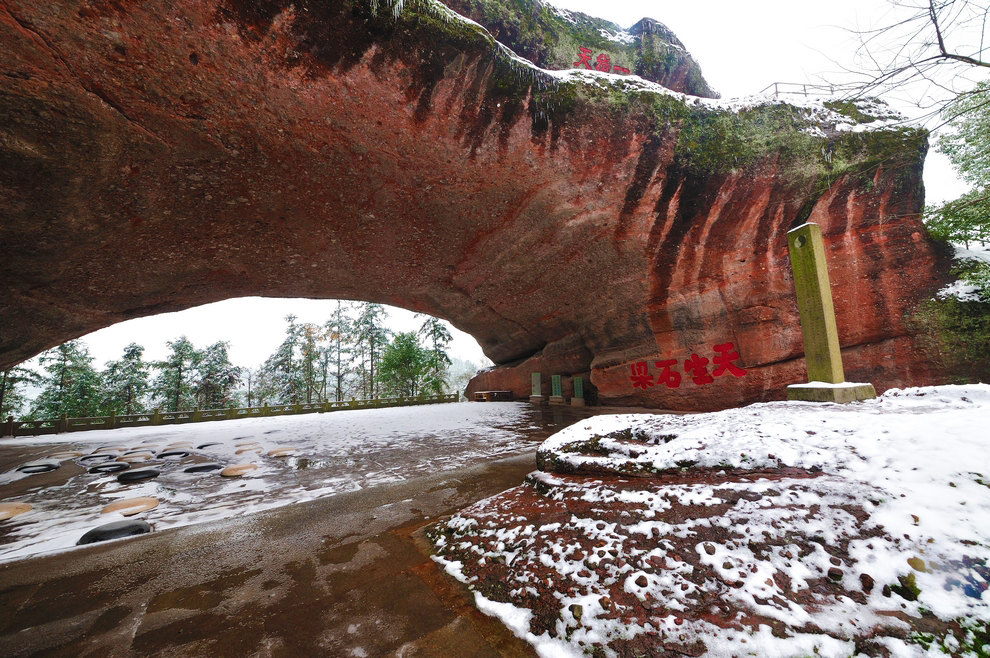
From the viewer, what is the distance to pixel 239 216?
775 centimetres

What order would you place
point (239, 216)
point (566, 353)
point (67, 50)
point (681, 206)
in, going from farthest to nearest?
1. point (566, 353)
2. point (681, 206)
3. point (239, 216)
4. point (67, 50)

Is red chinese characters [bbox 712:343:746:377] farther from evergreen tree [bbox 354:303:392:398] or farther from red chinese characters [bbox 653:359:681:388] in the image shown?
evergreen tree [bbox 354:303:392:398]

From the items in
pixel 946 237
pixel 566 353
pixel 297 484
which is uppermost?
pixel 946 237

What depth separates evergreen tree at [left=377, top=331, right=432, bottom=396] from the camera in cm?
2653

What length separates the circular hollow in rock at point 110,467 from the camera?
6.78 metres

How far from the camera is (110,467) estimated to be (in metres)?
6.92

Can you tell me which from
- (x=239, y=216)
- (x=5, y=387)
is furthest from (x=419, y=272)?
→ (x=5, y=387)

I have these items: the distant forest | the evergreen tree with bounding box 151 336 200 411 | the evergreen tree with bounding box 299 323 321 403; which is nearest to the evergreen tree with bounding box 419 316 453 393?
the distant forest

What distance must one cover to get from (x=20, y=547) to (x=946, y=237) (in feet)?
58.0

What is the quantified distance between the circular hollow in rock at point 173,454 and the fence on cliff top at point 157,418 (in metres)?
9.39

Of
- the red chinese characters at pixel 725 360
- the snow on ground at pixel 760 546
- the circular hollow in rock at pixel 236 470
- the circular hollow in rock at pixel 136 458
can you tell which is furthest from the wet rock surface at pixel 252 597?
the red chinese characters at pixel 725 360

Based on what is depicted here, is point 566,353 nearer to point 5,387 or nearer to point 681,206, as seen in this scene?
point 681,206

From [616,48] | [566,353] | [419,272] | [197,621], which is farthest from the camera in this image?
[566,353]

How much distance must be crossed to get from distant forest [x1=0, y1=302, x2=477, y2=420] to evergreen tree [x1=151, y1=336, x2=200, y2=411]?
0.21ft
